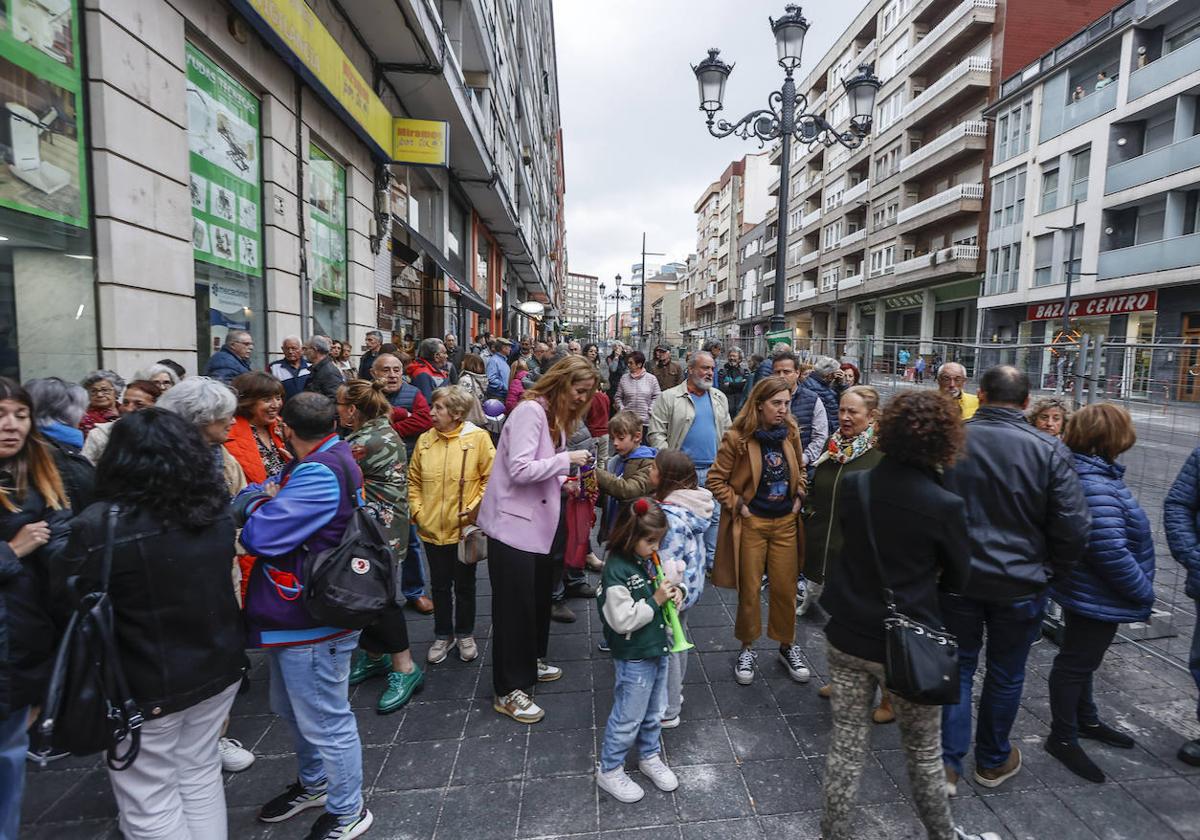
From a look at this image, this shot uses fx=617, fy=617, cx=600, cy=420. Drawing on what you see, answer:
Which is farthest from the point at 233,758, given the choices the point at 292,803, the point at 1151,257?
the point at 1151,257

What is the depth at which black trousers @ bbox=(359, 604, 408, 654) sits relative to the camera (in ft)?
11.8

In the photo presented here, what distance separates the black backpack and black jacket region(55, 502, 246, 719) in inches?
11.9

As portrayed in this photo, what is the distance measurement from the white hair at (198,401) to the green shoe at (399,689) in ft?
6.19

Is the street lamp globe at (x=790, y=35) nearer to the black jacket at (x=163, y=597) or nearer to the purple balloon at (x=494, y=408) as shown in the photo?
the purple balloon at (x=494, y=408)

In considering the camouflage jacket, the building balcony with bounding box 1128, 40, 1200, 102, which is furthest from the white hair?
the building balcony with bounding box 1128, 40, 1200, 102

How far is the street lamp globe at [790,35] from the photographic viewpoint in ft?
28.9

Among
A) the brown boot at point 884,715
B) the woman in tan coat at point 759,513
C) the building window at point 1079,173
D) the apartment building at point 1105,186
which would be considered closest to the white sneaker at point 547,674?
the woman in tan coat at point 759,513

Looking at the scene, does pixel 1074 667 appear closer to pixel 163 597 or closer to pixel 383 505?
pixel 383 505

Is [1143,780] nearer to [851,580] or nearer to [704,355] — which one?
[851,580]

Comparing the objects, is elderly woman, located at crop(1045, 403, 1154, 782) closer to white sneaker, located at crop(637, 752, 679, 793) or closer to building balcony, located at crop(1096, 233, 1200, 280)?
white sneaker, located at crop(637, 752, 679, 793)

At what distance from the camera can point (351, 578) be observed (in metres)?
2.40

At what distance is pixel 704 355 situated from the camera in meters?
5.43

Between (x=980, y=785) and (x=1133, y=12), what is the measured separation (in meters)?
31.6

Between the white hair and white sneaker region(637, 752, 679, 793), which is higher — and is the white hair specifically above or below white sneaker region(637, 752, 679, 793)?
above
